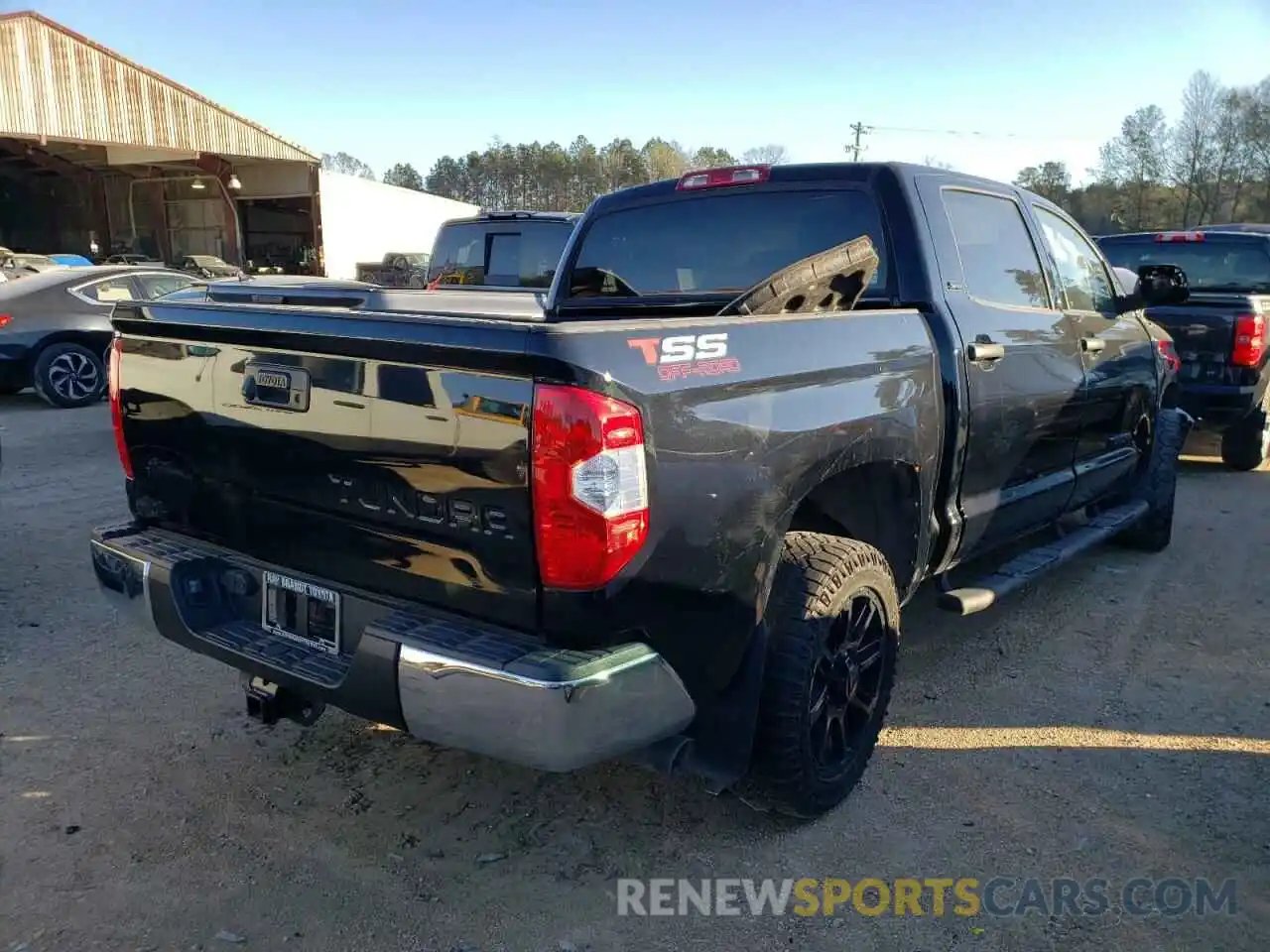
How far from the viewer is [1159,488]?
5762 mm

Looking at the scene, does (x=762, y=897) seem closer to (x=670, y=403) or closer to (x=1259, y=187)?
(x=670, y=403)

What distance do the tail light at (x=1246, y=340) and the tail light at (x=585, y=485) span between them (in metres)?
7.20

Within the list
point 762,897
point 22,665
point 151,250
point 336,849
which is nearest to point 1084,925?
point 762,897

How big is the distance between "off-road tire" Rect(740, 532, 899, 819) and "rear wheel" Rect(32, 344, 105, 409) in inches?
419

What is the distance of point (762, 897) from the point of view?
8.97 ft

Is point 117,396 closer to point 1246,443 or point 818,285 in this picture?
point 818,285

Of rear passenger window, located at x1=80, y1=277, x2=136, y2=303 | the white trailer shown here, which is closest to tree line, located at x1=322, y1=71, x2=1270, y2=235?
the white trailer

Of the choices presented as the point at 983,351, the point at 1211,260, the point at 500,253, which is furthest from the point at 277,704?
the point at 1211,260

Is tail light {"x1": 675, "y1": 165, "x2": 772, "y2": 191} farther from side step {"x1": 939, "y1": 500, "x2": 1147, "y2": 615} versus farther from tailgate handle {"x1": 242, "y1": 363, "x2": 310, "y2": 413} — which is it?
tailgate handle {"x1": 242, "y1": 363, "x2": 310, "y2": 413}

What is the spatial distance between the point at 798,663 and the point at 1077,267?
10.3ft

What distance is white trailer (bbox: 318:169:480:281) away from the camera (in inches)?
1252

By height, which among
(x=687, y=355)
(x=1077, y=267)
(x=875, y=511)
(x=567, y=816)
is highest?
(x=1077, y=267)

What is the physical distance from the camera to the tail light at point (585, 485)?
2.19 metres

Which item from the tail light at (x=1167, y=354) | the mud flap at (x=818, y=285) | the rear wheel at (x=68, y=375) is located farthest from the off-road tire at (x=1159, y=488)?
the rear wheel at (x=68, y=375)
